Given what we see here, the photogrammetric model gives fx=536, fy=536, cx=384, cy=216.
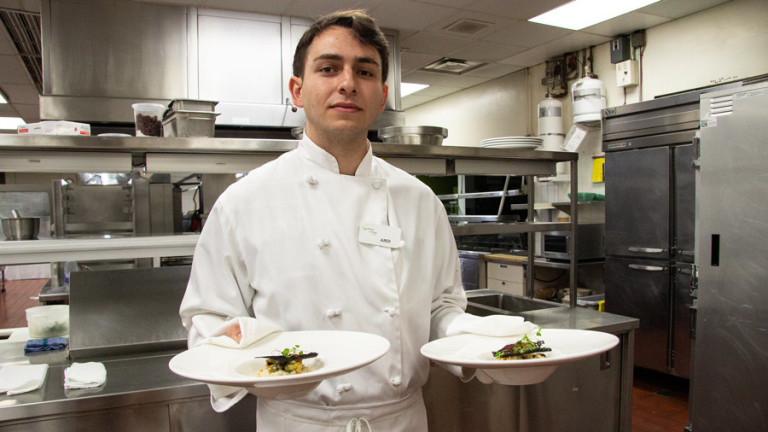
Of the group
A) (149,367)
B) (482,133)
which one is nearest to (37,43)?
(149,367)

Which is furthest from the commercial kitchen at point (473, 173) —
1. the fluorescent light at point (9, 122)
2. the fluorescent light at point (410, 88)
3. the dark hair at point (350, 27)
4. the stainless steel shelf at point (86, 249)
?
the fluorescent light at point (9, 122)

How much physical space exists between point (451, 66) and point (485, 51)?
27.1 inches

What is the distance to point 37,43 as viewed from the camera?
15.9 feet

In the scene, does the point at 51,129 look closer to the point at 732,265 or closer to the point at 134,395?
the point at 134,395

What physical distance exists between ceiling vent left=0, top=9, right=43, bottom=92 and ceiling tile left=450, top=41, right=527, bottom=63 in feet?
12.1

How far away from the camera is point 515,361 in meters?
1.05

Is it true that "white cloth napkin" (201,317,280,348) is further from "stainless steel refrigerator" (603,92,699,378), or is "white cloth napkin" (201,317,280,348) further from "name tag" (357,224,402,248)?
"stainless steel refrigerator" (603,92,699,378)

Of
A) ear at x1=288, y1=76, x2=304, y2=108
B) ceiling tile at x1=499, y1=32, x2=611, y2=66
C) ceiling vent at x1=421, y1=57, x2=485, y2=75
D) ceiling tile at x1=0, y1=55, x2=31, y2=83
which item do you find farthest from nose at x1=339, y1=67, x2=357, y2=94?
ceiling tile at x1=0, y1=55, x2=31, y2=83

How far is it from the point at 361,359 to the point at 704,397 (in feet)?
9.18

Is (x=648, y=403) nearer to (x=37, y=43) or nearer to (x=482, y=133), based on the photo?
(x=482, y=133)

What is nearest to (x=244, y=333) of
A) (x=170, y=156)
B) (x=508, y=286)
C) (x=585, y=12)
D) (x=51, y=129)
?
(x=170, y=156)

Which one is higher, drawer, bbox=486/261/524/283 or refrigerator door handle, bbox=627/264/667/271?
refrigerator door handle, bbox=627/264/667/271

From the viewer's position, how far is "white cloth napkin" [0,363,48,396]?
1506 mm

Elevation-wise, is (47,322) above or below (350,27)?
below
